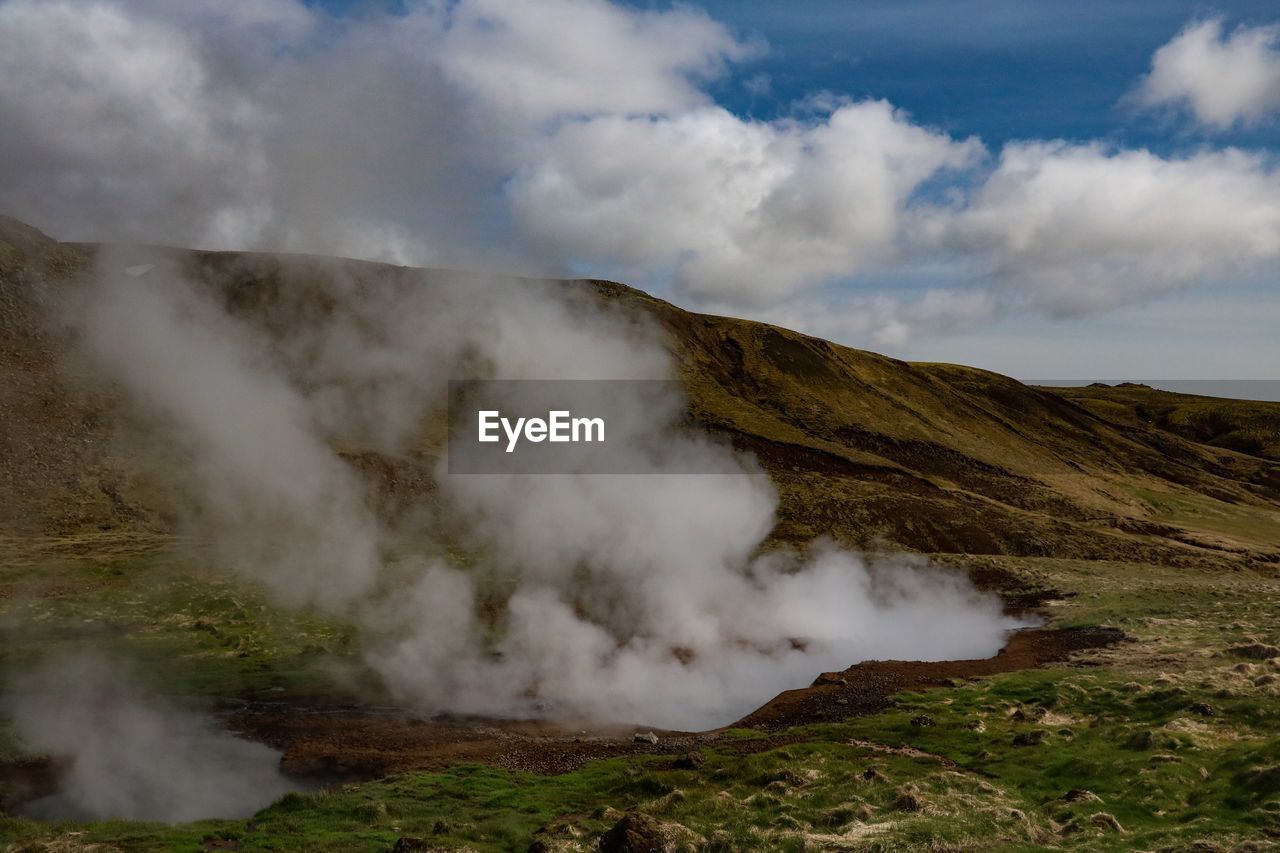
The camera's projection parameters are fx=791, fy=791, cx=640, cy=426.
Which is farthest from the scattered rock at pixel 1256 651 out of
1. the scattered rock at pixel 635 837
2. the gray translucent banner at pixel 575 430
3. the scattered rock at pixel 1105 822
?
the gray translucent banner at pixel 575 430

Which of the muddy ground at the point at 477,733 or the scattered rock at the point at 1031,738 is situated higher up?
the scattered rock at the point at 1031,738

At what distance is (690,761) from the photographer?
24.4 m

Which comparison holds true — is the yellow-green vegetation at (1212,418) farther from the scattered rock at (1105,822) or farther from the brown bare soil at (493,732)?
the scattered rock at (1105,822)

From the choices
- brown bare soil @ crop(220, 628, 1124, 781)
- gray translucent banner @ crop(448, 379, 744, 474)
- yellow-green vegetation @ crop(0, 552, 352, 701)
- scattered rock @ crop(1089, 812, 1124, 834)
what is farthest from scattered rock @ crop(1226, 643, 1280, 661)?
gray translucent banner @ crop(448, 379, 744, 474)

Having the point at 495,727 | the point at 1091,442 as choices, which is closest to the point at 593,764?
the point at 495,727

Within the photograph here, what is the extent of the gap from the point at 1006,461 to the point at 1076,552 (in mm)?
37847

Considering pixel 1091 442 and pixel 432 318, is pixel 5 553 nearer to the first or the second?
pixel 432 318

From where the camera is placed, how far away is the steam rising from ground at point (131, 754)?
74.9 feet

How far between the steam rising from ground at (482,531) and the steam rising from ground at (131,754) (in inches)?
333

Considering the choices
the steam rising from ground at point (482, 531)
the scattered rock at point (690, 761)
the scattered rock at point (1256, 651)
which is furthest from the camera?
the steam rising from ground at point (482, 531)

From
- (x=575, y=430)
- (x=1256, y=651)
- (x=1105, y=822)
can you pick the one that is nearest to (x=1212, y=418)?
(x=575, y=430)

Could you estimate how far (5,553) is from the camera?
50.0 m

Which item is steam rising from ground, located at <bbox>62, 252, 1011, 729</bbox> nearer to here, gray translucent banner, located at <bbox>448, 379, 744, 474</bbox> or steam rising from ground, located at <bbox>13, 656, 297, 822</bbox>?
gray translucent banner, located at <bbox>448, 379, 744, 474</bbox>

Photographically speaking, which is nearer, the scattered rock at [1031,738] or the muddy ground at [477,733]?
the scattered rock at [1031,738]
